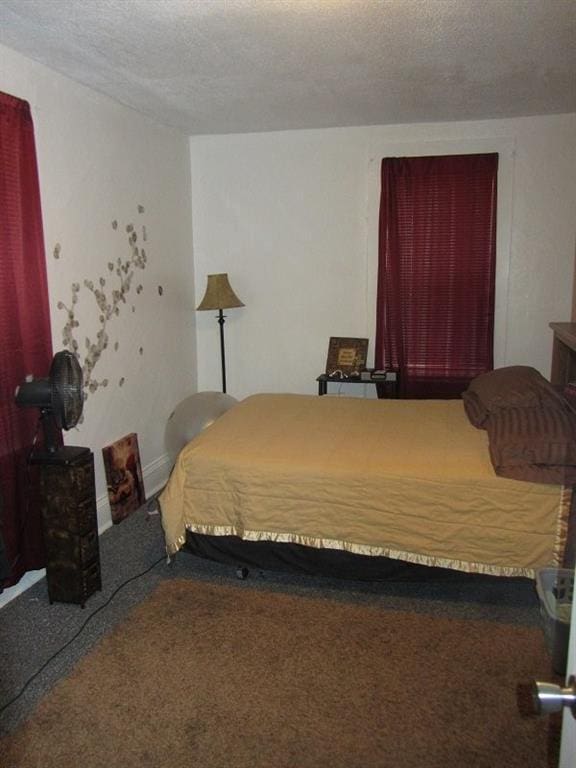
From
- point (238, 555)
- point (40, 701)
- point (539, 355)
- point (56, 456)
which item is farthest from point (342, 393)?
point (40, 701)

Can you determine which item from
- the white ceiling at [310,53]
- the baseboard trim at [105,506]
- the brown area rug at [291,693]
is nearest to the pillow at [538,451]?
the brown area rug at [291,693]

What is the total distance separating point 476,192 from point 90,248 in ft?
8.51

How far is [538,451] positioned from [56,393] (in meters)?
1.97

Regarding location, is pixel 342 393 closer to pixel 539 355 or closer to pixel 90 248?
pixel 539 355

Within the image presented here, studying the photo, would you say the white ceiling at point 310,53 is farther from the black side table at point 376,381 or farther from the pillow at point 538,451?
the black side table at point 376,381

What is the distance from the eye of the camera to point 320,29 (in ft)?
8.14

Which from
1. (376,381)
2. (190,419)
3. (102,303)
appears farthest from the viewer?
(376,381)

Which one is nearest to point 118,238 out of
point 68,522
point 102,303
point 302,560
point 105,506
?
point 102,303

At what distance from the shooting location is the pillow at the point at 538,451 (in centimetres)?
242

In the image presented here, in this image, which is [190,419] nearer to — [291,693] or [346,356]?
[346,356]

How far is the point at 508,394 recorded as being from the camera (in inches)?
115

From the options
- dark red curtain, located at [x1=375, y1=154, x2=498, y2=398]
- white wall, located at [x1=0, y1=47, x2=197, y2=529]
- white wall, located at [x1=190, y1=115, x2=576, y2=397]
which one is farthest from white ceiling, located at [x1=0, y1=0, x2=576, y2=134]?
dark red curtain, located at [x1=375, y1=154, x2=498, y2=398]

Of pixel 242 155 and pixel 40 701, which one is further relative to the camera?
pixel 242 155

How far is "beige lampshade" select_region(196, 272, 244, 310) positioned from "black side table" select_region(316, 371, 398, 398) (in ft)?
2.81
